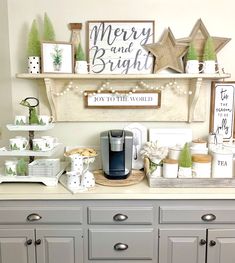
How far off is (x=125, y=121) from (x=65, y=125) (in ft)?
1.41

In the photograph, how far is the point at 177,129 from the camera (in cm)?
217

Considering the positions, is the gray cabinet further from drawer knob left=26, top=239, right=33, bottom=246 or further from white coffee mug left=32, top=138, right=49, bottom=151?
white coffee mug left=32, top=138, right=49, bottom=151

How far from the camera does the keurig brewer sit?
191 centimetres

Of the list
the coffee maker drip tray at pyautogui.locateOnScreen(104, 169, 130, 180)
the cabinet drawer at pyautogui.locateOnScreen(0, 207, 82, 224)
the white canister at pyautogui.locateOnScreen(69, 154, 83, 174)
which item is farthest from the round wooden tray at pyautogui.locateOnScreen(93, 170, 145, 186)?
the cabinet drawer at pyautogui.locateOnScreen(0, 207, 82, 224)

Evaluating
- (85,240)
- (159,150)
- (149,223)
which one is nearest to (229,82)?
(159,150)

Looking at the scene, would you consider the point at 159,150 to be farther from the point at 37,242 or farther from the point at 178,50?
the point at 37,242

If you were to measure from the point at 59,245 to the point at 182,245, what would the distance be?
69cm

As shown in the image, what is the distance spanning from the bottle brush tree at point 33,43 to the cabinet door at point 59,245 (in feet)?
3.60

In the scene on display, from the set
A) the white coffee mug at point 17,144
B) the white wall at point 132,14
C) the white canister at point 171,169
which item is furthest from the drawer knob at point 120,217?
the white wall at point 132,14

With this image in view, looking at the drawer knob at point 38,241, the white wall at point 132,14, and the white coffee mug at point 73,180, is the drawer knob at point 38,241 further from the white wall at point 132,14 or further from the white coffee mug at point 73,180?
the white wall at point 132,14

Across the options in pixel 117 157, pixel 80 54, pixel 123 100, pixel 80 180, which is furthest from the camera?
pixel 123 100

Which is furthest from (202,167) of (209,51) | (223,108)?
(209,51)

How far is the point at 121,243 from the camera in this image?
5.67 feet

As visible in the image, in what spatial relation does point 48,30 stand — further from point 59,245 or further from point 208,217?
point 208,217
